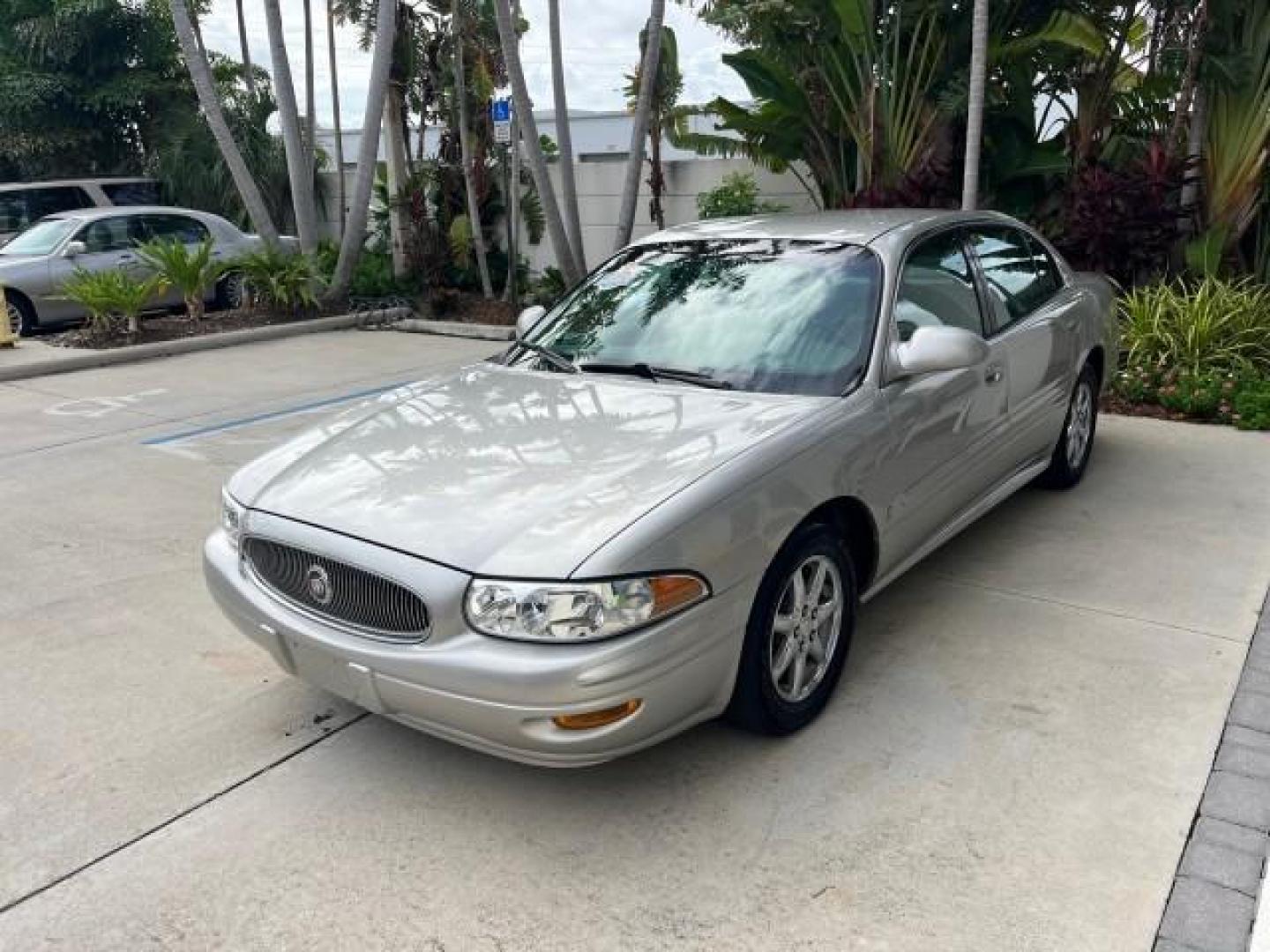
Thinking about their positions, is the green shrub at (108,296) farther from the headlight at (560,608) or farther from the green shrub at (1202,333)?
the headlight at (560,608)

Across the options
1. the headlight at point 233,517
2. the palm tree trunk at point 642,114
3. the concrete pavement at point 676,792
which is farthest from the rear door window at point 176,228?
the headlight at point 233,517

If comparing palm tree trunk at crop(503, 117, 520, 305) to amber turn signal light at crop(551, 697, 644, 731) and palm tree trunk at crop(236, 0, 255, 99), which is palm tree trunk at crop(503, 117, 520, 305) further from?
amber turn signal light at crop(551, 697, 644, 731)

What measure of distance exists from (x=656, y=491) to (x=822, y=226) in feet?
6.77

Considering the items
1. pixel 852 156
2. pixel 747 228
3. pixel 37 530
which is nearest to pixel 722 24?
pixel 852 156

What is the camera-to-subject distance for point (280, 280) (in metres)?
12.5

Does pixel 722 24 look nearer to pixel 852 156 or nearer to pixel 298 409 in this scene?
pixel 852 156

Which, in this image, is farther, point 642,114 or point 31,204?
point 31,204

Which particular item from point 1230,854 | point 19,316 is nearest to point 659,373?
point 1230,854

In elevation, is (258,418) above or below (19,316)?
below

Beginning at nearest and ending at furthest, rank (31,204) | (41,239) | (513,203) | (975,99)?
(975,99) → (41,239) → (513,203) → (31,204)

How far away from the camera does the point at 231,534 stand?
3586 mm

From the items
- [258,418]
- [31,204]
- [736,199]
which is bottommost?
[258,418]

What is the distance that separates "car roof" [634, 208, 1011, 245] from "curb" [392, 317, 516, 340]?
7.01 metres

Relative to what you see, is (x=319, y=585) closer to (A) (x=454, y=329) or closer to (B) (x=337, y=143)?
(A) (x=454, y=329)
